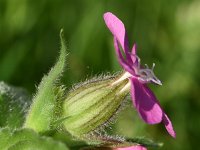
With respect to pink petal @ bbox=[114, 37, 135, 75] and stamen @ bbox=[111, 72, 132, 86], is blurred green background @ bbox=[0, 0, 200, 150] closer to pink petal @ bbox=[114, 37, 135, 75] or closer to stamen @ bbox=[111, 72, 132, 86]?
stamen @ bbox=[111, 72, 132, 86]

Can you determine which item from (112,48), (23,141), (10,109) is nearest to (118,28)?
(23,141)

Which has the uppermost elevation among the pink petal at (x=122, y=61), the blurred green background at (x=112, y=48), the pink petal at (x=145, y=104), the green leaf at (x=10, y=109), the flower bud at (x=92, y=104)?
the pink petal at (x=122, y=61)

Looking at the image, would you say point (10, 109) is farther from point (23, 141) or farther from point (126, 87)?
point (126, 87)

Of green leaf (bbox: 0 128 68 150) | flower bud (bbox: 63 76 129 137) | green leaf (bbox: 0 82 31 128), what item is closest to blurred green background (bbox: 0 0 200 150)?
green leaf (bbox: 0 82 31 128)

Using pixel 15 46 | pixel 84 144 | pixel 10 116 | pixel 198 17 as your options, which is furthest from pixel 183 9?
pixel 84 144

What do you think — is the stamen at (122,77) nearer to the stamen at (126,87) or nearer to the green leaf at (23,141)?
the stamen at (126,87)

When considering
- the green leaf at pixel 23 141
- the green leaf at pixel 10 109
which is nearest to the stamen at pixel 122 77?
the green leaf at pixel 23 141
